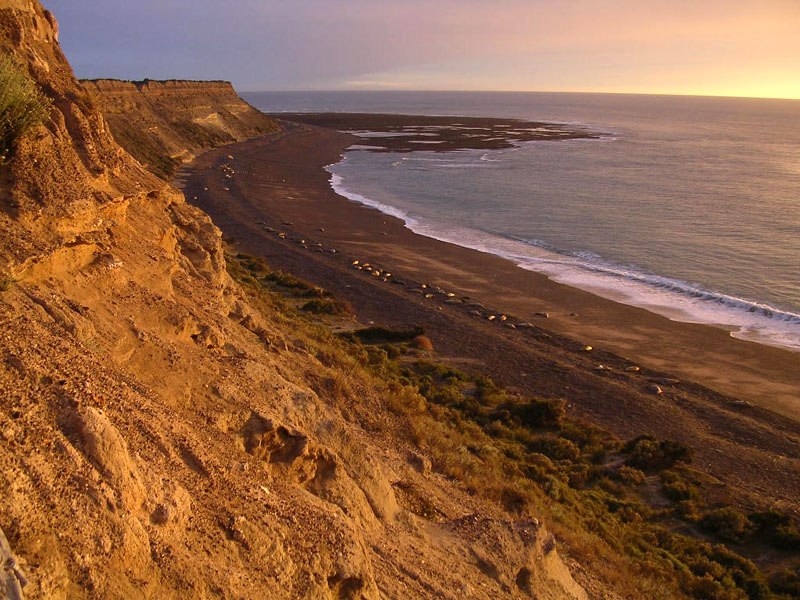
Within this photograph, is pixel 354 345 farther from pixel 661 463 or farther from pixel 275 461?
pixel 275 461

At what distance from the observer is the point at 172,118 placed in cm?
7419

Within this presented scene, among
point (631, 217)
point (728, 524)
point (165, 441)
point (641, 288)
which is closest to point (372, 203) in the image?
point (631, 217)

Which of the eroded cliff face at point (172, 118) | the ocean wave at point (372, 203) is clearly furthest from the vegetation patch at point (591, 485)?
the eroded cliff face at point (172, 118)

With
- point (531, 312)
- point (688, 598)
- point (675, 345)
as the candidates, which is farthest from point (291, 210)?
point (688, 598)

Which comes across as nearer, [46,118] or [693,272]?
[46,118]

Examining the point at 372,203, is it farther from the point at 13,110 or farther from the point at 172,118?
the point at 13,110

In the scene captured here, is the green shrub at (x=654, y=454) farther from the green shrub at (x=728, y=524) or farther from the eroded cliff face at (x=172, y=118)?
the eroded cliff face at (x=172, y=118)

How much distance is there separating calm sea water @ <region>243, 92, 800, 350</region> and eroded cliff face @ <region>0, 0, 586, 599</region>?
1962 cm

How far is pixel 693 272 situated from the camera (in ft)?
107

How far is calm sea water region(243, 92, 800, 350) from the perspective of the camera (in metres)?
29.3

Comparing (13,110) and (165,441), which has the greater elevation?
(13,110)

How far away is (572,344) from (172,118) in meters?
64.5

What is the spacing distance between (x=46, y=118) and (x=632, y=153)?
88988 mm

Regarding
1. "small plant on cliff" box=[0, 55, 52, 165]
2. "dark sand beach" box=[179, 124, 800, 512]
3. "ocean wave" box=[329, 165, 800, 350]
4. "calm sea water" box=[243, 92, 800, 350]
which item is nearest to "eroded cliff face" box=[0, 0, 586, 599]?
"small plant on cliff" box=[0, 55, 52, 165]
